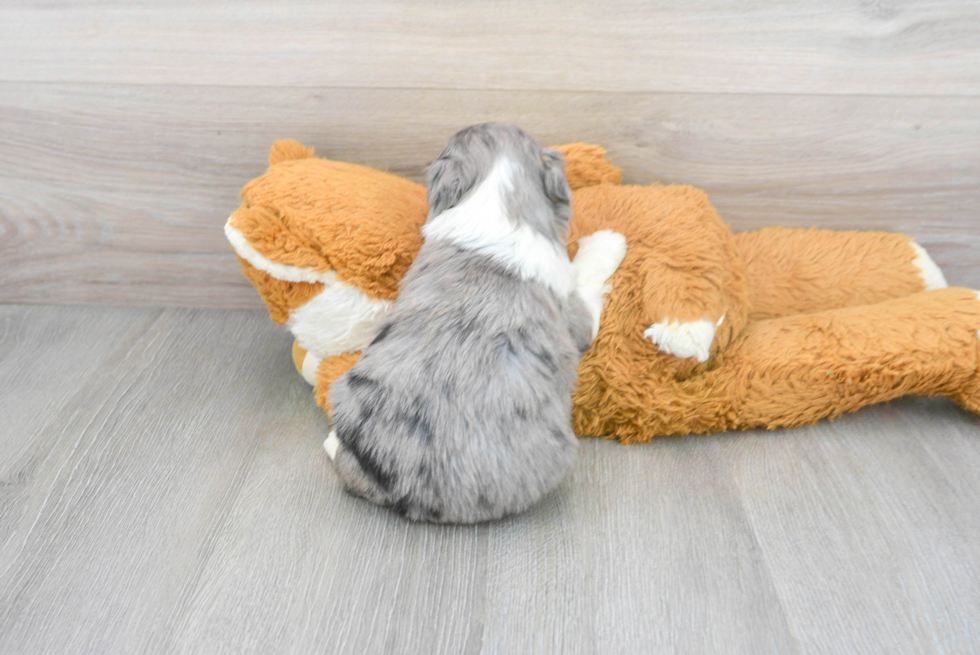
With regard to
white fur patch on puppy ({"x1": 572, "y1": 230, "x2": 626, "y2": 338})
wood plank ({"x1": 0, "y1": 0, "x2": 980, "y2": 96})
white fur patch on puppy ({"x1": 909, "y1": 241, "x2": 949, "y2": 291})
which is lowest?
white fur patch on puppy ({"x1": 909, "y1": 241, "x2": 949, "y2": 291})

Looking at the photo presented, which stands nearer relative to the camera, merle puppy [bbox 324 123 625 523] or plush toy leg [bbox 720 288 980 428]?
merle puppy [bbox 324 123 625 523]

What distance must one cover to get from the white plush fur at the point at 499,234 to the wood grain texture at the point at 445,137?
48 cm

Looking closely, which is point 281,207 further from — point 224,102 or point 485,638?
point 485,638

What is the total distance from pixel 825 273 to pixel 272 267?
4.29ft

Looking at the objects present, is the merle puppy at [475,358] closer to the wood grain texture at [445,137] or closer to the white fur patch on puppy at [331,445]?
the white fur patch on puppy at [331,445]

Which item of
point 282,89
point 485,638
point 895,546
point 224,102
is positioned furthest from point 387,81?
point 895,546

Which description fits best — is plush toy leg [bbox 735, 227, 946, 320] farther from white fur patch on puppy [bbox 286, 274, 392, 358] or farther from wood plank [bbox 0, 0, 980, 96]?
white fur patch on puppy [bbox 286, 274, 392, 358]

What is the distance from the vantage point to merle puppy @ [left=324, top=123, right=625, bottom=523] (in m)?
1.29

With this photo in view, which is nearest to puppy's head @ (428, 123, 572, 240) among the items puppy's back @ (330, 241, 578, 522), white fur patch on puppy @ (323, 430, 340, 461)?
puppy's back @ (330, 241, 578, 522)

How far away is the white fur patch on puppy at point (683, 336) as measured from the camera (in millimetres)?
1561

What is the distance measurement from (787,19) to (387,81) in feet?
3.20

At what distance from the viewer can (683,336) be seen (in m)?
1.56

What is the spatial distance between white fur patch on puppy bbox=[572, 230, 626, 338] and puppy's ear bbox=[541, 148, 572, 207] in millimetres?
126

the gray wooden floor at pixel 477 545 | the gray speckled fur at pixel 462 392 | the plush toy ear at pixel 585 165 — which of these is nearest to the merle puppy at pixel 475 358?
the gray speckled fur at pixel 462 392
